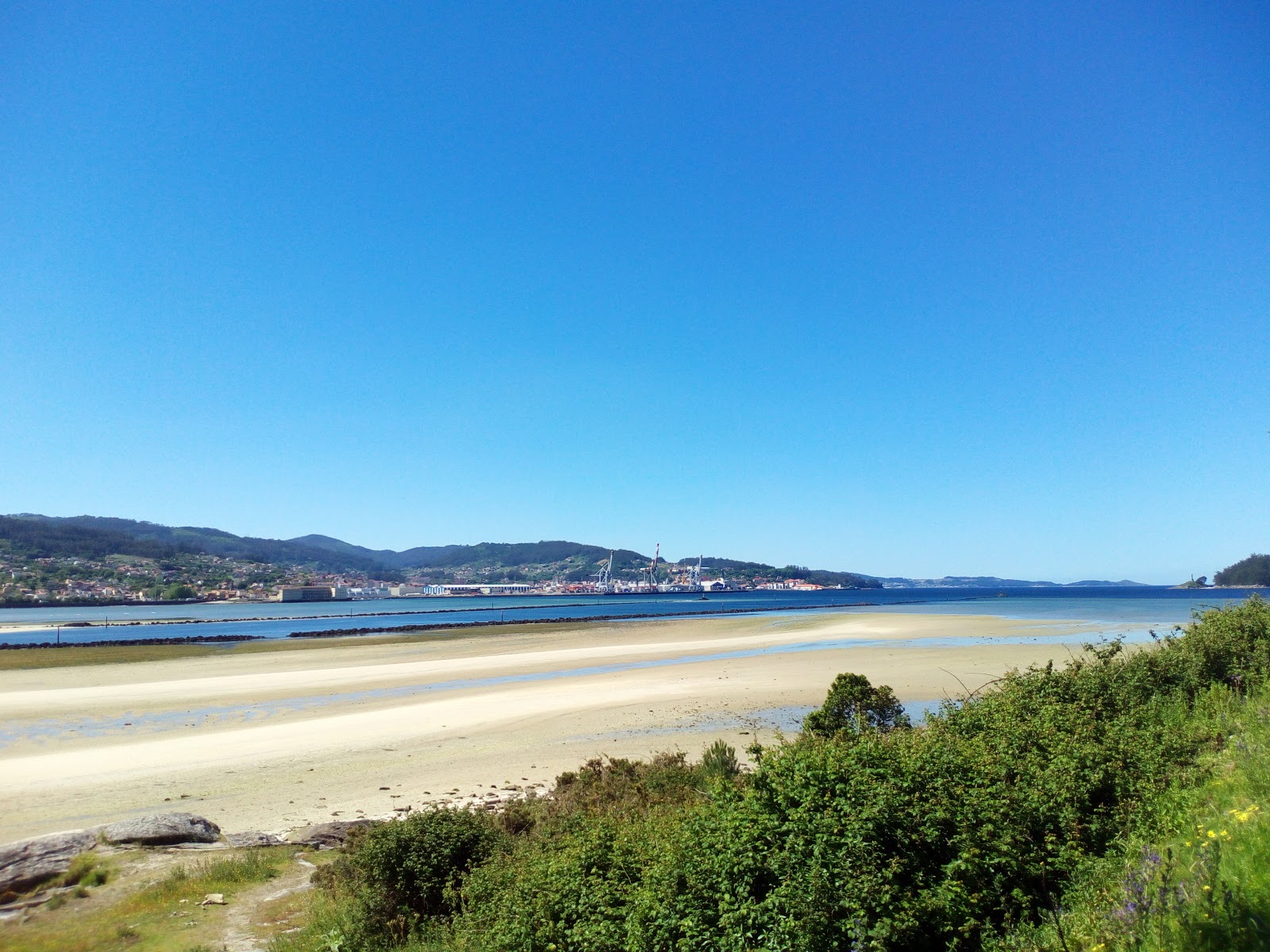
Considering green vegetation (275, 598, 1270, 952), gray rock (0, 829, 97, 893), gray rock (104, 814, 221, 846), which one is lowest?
gray rock (104, 814, 221, 846)

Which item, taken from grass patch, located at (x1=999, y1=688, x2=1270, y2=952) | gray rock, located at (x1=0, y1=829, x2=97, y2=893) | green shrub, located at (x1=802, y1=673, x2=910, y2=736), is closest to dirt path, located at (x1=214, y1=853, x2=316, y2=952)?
gray rock, located at (x1=0, y1=829, x2=97, y2=893)

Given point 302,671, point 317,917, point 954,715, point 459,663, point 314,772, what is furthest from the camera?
point 459,663

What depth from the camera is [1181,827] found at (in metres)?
5.69

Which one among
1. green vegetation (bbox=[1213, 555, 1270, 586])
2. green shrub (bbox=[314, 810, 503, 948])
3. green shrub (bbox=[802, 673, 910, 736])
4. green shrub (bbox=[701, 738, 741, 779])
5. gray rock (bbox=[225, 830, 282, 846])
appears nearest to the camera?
green shrub (bbox=[314, 810, 503, 948])

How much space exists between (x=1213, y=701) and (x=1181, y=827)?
5.50 meters

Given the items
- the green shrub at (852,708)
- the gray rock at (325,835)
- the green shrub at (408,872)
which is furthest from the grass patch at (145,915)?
the green shrub at (852,708)

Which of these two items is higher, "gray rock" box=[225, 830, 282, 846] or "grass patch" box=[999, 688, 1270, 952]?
"grass patch" box=[999, 688, 1270, 952]

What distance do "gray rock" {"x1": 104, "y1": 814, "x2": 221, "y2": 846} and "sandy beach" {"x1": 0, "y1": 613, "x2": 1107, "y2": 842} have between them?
6.70 feet

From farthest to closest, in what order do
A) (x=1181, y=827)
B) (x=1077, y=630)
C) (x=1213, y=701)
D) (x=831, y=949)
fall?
(x=1077, y=630) < (x=1213, y=701) < (x=1181, y=827) < (x=831, y=949)

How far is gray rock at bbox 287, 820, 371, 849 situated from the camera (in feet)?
35.5

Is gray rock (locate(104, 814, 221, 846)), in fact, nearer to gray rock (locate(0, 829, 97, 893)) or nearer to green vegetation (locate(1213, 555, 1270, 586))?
gray rock (locate(0, 829, 97, 893))

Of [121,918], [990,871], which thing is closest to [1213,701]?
[990,871]

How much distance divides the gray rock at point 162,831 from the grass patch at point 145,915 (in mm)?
1118

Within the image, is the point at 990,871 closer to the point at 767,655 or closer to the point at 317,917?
the point at 317,917
